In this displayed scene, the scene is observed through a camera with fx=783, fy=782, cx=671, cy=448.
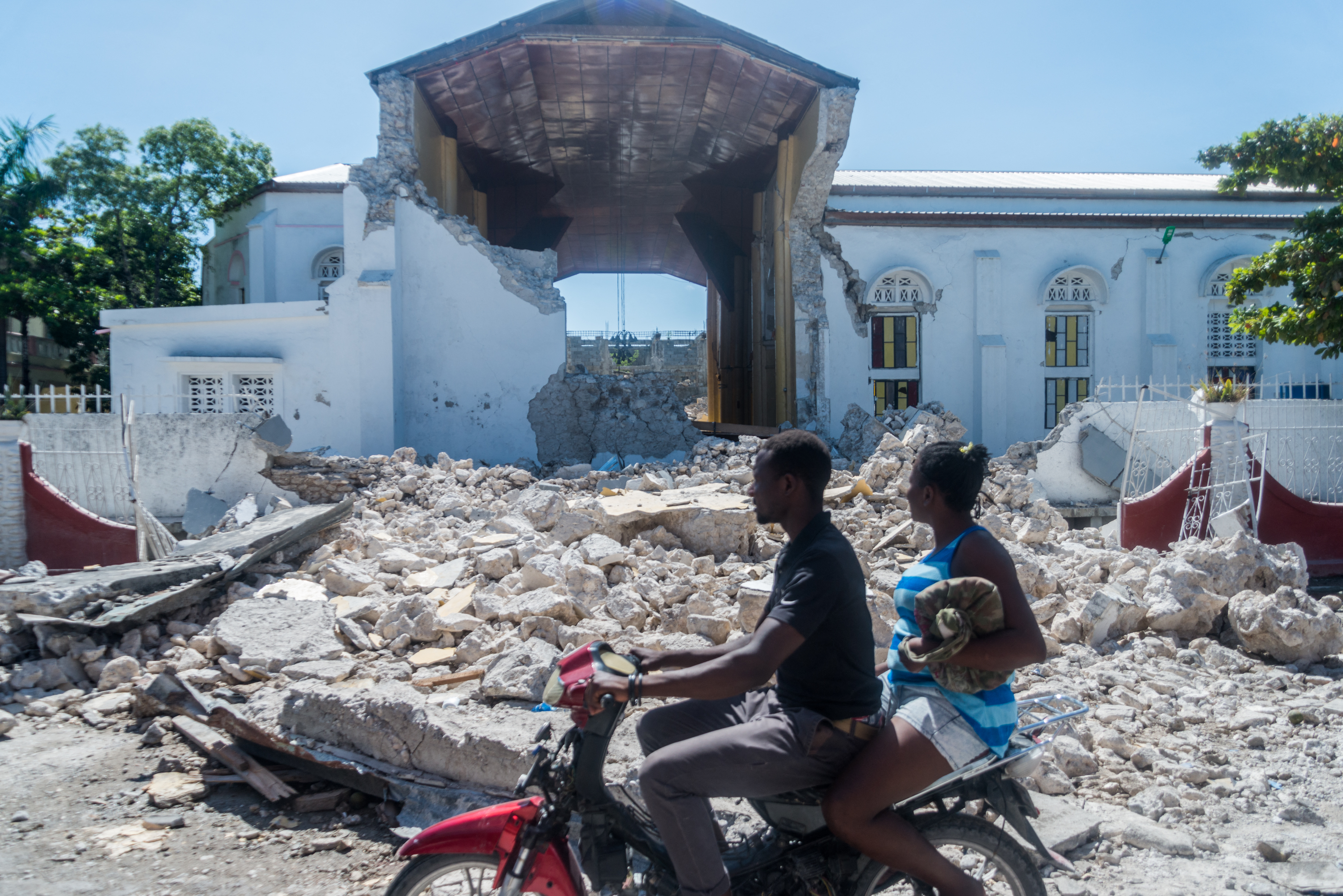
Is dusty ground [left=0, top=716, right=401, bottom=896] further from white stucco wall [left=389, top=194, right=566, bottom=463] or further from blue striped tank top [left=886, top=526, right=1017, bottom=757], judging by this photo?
white stucco wall [left=389, top=194, right=566, bottom=463]

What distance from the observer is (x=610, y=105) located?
14359 mm

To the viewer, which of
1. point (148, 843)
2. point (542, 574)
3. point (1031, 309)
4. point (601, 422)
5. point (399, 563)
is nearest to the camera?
point (148, 843)

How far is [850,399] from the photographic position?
15.2 metres

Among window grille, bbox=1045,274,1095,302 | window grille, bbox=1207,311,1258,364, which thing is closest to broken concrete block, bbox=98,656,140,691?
window grille, bbox=1045,274,1095,302

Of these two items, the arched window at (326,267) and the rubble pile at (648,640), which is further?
the arched window at (326,267)

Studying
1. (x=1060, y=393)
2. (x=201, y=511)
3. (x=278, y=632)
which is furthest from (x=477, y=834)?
(x=1060, y=393)

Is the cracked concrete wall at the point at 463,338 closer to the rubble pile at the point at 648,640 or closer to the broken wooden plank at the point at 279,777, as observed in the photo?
the rubble pile at the point at 648,640

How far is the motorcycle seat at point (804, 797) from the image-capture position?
2010 millimetres

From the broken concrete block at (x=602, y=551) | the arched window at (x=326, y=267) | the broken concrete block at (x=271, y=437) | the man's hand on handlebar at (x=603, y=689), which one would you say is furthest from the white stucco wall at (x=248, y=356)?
the man's hand on handlebar at (x=603, y=689)

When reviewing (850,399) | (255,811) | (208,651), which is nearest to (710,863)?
(255,811)

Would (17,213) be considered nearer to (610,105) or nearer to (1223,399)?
(610,105)

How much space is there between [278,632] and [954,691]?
4.14m

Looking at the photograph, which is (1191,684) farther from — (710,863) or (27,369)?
(27,369)

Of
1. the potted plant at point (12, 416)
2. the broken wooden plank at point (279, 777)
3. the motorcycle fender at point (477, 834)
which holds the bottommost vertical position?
the broken wooden plank at point (279, 777)
